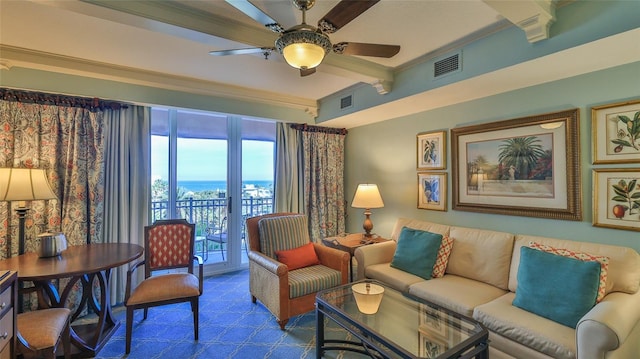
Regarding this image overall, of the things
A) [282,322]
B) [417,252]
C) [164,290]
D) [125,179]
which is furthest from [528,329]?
[125,179]

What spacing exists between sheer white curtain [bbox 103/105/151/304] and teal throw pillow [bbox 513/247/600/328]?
12.3ft

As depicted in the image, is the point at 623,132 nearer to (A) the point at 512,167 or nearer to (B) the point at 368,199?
(A) the point at 512,167

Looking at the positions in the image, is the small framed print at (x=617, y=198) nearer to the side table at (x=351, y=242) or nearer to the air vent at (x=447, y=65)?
the air vent at (x=447, y=65)

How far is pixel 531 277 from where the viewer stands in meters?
1.99

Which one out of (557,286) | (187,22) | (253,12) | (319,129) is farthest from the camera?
(319,129)

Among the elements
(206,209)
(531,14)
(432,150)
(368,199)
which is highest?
(531,14)

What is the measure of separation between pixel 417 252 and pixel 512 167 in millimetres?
1188

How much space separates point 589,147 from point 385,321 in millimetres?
2065

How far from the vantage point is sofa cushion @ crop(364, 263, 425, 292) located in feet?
8.48

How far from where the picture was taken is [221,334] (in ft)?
8.28

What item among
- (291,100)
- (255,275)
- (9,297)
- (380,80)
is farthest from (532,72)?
(9,297)

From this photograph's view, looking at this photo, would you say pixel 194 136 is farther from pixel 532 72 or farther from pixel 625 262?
pixel 625 262

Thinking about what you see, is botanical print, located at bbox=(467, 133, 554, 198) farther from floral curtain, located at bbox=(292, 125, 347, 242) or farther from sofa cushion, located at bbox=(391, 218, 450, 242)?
floral curtain, located at bbox=(292, 125, 347, 242)

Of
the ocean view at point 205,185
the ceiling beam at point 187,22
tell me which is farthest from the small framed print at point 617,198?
the ocean view at point 205,185
